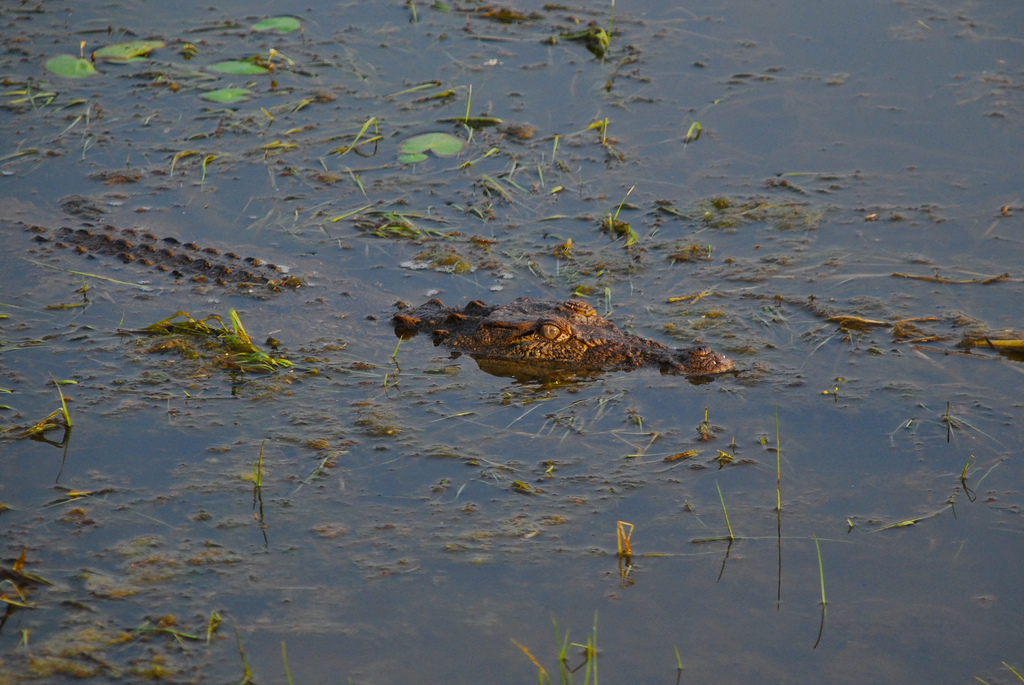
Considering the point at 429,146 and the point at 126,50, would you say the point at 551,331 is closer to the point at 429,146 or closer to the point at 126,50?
the point at 429,146

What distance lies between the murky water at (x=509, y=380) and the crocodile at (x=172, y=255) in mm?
88

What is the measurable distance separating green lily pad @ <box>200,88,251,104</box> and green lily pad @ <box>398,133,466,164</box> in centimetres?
144

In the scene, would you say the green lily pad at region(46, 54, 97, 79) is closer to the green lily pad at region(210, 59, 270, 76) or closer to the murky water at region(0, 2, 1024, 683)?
the murky water at region(0, 2, 1024, 683)

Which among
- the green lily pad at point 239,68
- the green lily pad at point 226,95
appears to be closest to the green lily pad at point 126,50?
the green lily pad at point 239,68

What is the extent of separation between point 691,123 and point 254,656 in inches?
209

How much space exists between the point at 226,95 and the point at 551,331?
393cm

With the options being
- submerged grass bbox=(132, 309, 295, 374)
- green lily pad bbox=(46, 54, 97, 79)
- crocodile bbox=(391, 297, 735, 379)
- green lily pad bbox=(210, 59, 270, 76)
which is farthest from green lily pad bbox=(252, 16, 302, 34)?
crocodile bbox=(391, 297, 735, 379)

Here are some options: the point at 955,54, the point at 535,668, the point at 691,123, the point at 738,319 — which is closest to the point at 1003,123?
the point at 955,54

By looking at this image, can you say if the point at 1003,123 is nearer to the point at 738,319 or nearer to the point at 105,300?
the point at 738,319

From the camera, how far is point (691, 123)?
7.72 metres

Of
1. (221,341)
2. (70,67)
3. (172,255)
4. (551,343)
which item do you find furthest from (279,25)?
(551,343)

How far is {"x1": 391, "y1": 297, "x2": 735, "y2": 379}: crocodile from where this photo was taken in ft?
17.7

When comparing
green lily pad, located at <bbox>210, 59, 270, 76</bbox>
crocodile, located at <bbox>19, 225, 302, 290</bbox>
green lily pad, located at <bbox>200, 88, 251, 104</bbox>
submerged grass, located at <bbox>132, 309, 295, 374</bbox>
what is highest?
green lily pad, located at <bbox>210, 59, 270, 76</bbox>

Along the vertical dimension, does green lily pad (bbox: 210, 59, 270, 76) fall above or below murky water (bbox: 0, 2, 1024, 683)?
above
